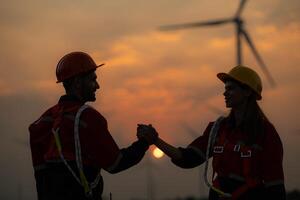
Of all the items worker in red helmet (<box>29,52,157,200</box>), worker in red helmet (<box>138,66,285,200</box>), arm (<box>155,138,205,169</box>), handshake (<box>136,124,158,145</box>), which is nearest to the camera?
worker in red helmet (<box>29,52,157,200</box>)

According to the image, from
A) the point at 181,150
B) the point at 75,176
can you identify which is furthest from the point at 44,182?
the point at 181,150

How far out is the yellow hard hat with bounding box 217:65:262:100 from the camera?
1223 centimetres

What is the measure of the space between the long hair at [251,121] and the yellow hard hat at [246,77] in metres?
0.16

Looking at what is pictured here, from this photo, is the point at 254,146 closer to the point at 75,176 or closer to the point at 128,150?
the point at 128,150

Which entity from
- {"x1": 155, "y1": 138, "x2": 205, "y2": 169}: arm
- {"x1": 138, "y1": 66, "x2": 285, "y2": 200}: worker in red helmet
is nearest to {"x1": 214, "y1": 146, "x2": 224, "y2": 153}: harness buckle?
{"x1": 138, "y1": 66, "x2": 285, "y2": 200}: worker in red helmet

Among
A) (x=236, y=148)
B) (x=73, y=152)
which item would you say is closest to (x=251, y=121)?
(x=236, y=148)

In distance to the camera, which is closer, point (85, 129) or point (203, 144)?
point (85, 129)

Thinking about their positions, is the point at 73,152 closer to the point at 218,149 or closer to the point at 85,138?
the point at 85,138

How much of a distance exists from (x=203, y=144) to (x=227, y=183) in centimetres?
97

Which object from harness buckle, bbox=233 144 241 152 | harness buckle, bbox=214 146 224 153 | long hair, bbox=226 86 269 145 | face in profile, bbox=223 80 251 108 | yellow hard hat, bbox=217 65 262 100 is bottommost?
harness buckle, bbox=233 144 241 152

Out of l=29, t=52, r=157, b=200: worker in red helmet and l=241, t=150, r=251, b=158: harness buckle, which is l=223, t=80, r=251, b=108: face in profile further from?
l=29, t=52, r=157, b=200: worker in red helmet

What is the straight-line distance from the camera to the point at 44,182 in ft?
38.1

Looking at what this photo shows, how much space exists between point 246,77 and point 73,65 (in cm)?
316

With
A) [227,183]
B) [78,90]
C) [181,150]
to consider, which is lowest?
[227,183]
